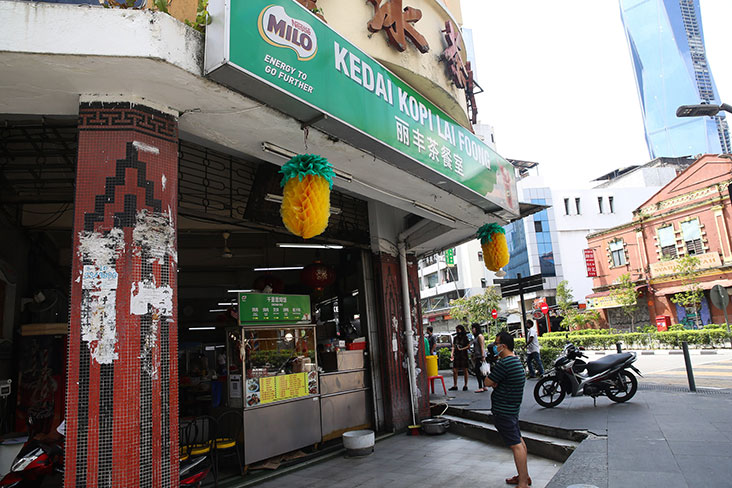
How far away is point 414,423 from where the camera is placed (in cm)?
827

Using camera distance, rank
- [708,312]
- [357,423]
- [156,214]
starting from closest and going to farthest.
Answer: [156,214] → [357,423] → [708,312]

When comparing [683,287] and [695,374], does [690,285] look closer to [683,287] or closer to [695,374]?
[683,287]

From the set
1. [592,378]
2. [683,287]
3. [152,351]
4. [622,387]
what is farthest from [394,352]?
[683,287]

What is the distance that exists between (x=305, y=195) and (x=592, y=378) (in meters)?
6.46

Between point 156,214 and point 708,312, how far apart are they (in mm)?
29826

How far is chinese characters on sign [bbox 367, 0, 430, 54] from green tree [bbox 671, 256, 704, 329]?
81.6 ft

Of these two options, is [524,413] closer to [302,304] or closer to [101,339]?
[302,304]

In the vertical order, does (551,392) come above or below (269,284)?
below

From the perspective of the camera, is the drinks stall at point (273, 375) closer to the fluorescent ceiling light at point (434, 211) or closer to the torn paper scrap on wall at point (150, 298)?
the fluorescent ceiling light at point (434, 211)

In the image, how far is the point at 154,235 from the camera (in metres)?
3.48

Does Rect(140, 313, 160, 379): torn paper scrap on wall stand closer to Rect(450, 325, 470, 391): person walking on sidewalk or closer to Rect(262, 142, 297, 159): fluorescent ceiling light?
Rect(262, 142, 297, 159): fluorescent ceiling light

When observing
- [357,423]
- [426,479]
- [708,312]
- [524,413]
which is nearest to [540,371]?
[524,413]

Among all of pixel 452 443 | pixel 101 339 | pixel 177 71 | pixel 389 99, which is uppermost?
pixel 389 99

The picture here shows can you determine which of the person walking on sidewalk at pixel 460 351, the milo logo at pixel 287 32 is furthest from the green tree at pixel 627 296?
the milo logo at pixel 287 32
